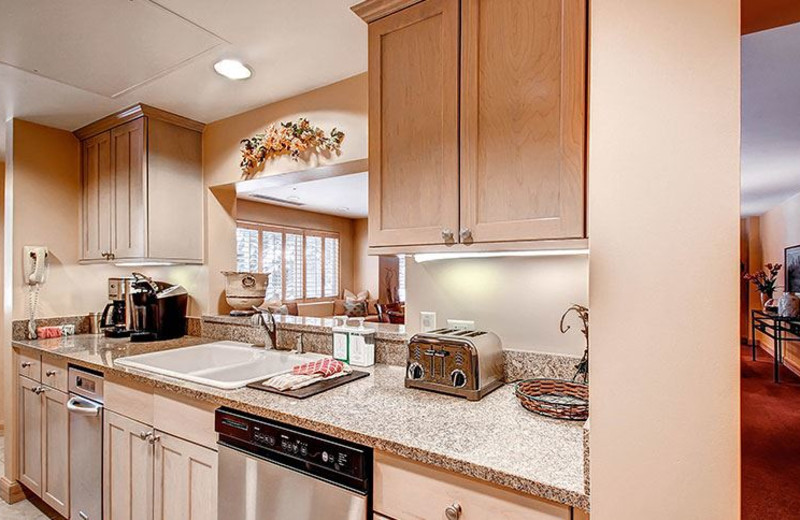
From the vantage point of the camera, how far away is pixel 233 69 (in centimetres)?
198

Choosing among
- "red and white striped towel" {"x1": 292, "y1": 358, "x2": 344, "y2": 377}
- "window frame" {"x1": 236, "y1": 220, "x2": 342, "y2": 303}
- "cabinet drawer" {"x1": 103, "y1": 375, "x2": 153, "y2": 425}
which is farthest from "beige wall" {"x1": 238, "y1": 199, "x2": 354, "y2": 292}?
"red and white striped towel" {"x1": 292, "y1": 358, "x2": 344, "y2": 377}

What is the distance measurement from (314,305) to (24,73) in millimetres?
5729

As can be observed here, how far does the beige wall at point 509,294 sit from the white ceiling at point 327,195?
314 centimetres

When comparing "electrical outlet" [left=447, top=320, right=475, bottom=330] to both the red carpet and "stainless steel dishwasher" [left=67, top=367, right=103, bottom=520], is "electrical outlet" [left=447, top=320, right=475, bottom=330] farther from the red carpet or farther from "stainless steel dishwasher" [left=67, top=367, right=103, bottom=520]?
the red carpet

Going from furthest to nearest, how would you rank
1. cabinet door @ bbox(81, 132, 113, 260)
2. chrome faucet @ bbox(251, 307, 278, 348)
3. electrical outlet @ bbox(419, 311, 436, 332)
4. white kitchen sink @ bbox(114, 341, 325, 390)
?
cabinet door @ bbox(81, 132, 113, 260) < chrome faucet @ bbox(251, 307, 278, 348) < white kitchen sink @ bbox(114, 341, 325, 390) < electrical outlet @ bbox(419, 311, 436, 332)

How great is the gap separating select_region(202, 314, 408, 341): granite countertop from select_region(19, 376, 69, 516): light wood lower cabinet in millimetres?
853

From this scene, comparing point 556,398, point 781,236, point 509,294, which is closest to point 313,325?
point 509,294

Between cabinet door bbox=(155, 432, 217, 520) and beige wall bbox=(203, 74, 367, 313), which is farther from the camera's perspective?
beige wall bbox=(203, 74, 367, 313)

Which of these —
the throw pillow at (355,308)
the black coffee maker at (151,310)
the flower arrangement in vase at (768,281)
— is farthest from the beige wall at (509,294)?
the flower arrangement in vase at (768,281)

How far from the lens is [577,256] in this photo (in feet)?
4.98

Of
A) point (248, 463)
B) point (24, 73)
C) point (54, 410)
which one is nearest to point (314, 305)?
point (54, 410)

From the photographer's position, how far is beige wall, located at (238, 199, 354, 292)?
6738 millimetres

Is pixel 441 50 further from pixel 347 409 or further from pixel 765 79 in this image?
pixel 765 79

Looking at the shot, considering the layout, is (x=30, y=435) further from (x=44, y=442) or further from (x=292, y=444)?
(x=292, y=444)
